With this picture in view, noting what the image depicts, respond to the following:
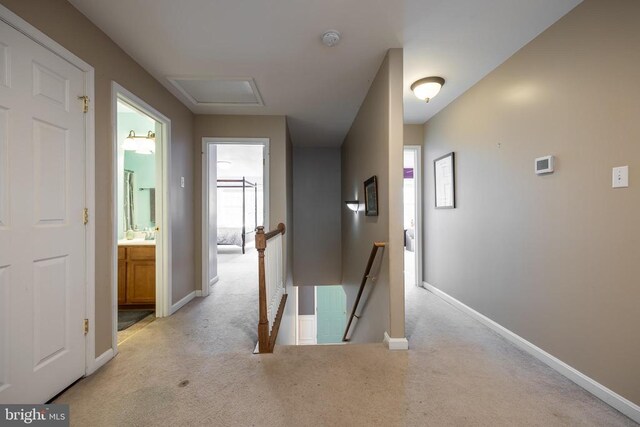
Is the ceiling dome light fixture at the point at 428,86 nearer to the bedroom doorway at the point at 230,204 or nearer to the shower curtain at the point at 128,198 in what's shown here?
the bedroom doorway at the point at 230,204

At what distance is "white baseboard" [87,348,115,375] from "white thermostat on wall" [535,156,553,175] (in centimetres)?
356

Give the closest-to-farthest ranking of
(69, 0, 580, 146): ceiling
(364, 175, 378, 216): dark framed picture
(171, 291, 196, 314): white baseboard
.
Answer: (69, 0, 580, 146): ceiling
(364, 175, 378, 216): dark framed picture
(171, 291, 196, 314): white baseboard

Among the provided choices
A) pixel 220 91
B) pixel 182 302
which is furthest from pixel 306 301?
pixel 220 91

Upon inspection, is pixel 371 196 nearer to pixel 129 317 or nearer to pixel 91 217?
pixel 91 217

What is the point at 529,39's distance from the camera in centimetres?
205

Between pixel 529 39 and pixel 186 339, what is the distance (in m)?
3.80

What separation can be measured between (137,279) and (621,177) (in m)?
4.28

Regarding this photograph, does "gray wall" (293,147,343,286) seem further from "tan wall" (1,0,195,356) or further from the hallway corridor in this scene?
the hallway corridor

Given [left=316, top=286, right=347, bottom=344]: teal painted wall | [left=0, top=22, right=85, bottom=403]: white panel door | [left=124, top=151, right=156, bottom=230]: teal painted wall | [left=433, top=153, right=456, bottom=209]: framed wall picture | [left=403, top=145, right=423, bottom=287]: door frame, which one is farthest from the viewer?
[left=316, top=286, right=347, bottom=344]: teal painted wall

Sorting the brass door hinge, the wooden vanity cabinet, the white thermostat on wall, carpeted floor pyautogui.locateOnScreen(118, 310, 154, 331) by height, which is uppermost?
the brass door hinge

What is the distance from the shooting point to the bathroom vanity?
303cm

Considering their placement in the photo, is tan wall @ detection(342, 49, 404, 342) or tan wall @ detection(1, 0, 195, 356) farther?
tan wall @ detection(342, 49, 404, 342)

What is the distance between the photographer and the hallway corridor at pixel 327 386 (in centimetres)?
144

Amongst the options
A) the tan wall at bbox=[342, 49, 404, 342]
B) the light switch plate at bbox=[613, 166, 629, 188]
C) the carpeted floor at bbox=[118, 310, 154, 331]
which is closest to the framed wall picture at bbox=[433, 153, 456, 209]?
the tan wall at bbox=[342, 49, 404, 342]
